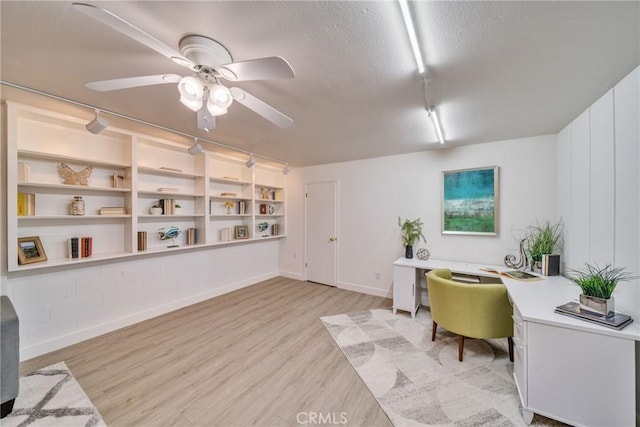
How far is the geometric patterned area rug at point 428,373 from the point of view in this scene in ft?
5.51

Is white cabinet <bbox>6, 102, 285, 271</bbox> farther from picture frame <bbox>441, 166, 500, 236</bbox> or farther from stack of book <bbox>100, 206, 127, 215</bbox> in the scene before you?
picture frame <bbox>441, 166, 500, 236</bbox>

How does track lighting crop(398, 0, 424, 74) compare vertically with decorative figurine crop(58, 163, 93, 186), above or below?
above

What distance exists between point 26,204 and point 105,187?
2.08ft

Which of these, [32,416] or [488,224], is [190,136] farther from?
[488,224]

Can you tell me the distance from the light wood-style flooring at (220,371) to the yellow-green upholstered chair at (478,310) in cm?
109

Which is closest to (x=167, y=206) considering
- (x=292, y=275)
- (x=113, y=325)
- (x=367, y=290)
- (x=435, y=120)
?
(x=113, y=325)

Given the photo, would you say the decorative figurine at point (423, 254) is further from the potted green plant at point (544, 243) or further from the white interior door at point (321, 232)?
the white interior door at point (321, 232)

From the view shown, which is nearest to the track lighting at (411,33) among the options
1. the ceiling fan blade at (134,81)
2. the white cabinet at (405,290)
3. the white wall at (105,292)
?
the ceiling fan blade at (134,81)

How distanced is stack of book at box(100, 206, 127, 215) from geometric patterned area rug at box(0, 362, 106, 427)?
1.59m

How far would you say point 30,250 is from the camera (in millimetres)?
2381

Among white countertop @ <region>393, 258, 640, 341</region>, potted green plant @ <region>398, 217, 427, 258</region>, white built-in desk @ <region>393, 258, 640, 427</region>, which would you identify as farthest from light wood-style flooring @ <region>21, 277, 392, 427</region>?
potted green plant @ <region>398, 217, 427, 258</region>

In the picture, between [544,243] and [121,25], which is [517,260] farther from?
[121,25]

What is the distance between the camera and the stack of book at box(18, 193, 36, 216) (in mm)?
2285

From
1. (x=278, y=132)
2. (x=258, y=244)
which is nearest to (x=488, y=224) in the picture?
(x=278, y=132)
